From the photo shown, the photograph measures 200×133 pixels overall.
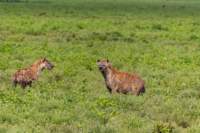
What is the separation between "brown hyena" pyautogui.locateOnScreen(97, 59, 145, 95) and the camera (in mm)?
12945

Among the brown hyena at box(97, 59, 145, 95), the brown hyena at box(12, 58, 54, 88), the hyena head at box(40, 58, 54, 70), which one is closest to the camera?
the brown hyena at box(97, 59, 145, 95)

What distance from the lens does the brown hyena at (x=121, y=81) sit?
12.9m

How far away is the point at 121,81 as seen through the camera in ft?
42.7

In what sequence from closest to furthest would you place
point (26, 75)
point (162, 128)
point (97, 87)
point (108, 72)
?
point (162, 128) < point (108, 72) < point (26, 75) < point (97, 87)

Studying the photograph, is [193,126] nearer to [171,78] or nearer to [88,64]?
[171,78]

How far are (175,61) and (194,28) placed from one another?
1481cm

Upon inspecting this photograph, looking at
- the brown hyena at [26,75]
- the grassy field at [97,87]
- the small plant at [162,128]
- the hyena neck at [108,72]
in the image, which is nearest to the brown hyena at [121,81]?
the hyena neck at [108,72]

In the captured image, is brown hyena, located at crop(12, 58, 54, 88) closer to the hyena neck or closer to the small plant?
the hyena neck

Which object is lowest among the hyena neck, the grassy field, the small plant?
the grassy field

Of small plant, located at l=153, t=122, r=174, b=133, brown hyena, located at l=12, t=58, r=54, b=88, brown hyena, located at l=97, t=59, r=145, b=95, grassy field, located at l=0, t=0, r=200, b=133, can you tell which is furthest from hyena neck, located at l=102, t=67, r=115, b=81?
small plant, located at l=153, t=122, r=174, b=133

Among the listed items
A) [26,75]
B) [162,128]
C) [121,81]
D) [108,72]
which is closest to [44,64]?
[26,75]

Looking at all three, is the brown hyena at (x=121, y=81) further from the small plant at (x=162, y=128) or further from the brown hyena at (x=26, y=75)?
the small plant at (x=162, y=128)

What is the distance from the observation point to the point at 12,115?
412 inches

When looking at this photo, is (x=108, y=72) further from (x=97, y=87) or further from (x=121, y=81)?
(x=97, y=87)
